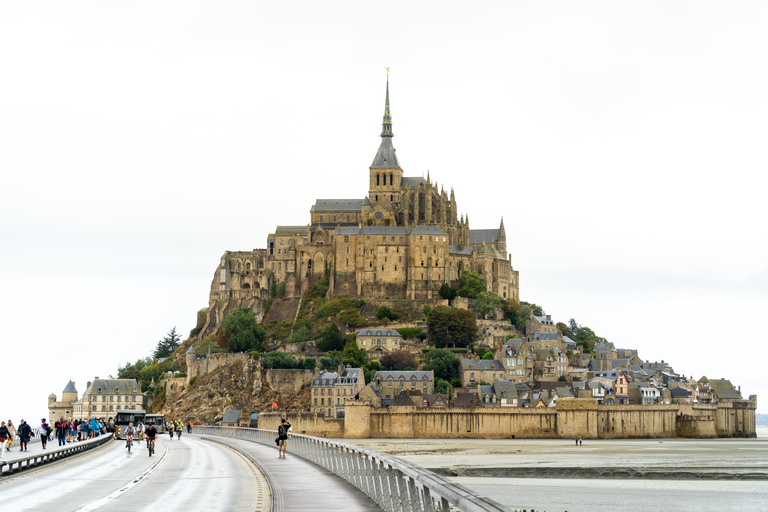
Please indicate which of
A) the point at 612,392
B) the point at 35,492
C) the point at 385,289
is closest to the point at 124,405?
the point at 385,289

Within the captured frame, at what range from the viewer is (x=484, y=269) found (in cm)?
12900

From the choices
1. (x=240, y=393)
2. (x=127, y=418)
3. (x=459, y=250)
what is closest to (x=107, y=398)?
(x=240, y=393)

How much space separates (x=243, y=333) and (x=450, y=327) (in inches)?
1016

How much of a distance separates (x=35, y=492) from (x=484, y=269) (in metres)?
110

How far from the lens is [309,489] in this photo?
73.7 ft

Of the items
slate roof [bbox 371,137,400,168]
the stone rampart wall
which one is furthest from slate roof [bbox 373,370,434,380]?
slate roof [bbox 371,137,400,168]

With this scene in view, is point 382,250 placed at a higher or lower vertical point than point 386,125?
lower

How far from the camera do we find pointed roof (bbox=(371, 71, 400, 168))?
466ft

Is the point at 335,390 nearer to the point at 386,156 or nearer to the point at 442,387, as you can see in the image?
the point at 442,387

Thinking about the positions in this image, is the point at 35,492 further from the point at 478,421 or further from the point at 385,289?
the point at 385,289

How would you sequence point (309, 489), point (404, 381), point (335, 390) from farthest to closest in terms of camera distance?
point (404, 381), point (335, 390), point (309, 489)

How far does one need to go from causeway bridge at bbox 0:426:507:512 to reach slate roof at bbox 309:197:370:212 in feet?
344

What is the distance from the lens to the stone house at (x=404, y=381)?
104 metres

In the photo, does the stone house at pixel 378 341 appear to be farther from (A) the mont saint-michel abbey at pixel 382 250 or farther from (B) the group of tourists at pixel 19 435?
(B) the group of tourists at pixel 19 435
